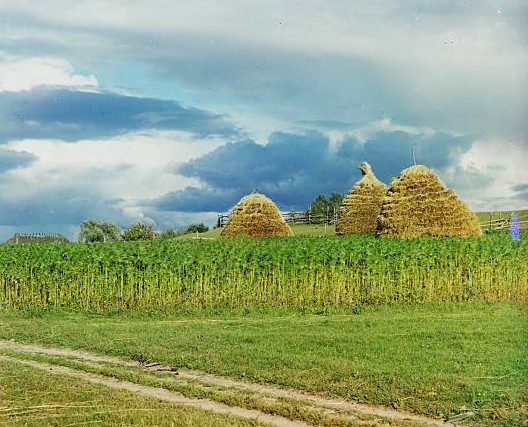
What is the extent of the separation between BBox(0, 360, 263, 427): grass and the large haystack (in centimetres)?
2841

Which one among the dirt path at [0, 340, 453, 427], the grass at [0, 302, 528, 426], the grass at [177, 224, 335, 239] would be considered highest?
the grass at [177, 224, 335, 239]

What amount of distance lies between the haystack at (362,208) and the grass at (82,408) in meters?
42.4

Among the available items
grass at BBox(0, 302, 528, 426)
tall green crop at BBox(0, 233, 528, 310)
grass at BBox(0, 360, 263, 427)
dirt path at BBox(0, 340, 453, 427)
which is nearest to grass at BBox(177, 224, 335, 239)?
tall green crop at BBox(0, 233, 528, 310)

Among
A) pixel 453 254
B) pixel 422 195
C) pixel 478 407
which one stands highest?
pixel 422 195

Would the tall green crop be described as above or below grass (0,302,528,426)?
above

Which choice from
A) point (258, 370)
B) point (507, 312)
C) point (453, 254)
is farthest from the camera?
point (453, 254)

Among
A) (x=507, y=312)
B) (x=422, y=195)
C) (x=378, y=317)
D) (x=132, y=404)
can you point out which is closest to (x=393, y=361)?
(x=132, y=404)

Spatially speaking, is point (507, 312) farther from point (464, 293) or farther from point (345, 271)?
point (345, 271)

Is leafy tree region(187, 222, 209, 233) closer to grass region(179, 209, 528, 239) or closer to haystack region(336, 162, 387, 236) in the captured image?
grass region(179, 209, 528, 239)

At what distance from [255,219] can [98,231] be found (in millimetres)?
27595

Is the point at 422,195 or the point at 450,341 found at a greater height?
the point at 422,195

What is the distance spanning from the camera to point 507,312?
74.7 feet

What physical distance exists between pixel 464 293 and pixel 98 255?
12390mm

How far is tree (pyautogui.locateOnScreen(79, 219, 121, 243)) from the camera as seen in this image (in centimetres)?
7144
